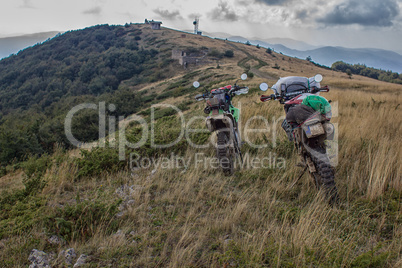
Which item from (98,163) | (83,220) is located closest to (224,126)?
(98,163)

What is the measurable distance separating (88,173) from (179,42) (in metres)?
85.8

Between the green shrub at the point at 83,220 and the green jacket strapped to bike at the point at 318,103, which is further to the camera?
the green jacket strapped to bike at the point at 318,103

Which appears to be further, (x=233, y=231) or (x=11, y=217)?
(x=11, y=217)

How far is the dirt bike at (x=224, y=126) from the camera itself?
14.3 ft

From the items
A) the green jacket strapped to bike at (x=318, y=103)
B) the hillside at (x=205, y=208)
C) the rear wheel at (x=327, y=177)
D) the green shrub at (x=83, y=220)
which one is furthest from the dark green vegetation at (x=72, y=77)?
the rear wheel at (x=327, y=177)

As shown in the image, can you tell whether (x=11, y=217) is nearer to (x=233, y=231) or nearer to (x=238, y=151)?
(x=233, y=231)

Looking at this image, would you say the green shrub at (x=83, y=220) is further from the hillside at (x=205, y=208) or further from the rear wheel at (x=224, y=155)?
the rear wheel at (x=224, y=155)

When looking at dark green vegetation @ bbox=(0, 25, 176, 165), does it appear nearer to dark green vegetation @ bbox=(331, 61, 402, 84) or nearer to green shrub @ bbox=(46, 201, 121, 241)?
green shrub @ bbox=(46, 201, 121, 241)

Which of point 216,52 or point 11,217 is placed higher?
point 216,52

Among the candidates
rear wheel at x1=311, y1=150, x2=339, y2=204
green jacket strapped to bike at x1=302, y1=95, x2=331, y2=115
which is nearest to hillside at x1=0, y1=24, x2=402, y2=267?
rear wheel at x1=311, y1=150, x2=339, y2=204

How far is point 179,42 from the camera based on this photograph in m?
83.6

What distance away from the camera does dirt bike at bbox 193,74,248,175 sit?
436 cm

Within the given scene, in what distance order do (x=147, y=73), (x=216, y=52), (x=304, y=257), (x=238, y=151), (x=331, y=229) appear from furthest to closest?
1. (x=216, y=52)
2. (x=147, y=73)
3. (x=238, y=151)
4. (x=331, y=229)
5. (x=304, y=257)

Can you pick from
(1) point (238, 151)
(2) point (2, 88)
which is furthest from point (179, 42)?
(1) point (238, 151)
